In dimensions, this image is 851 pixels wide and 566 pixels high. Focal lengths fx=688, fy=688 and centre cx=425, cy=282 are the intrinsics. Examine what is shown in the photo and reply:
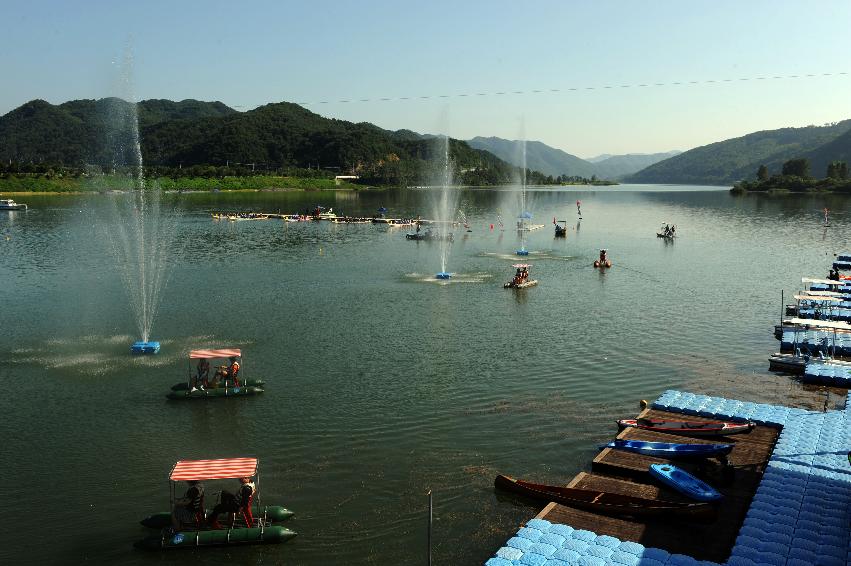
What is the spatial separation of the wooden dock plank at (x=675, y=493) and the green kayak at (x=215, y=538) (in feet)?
28.1

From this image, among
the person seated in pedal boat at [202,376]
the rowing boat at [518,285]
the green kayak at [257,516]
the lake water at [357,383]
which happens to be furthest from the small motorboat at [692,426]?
the rowing boat at [518,285]

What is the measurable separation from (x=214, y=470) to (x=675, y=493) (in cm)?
1552

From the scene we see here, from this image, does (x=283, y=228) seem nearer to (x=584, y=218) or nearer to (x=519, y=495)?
(x=584, y=218)

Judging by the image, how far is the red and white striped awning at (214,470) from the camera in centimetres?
2111

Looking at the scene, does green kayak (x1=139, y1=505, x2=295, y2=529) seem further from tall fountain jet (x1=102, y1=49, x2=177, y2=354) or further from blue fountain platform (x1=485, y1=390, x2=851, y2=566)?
tall fountain jet (x1=102, y1=49, x2=177, y2=354)

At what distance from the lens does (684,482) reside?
24.0m

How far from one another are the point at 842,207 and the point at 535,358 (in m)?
169

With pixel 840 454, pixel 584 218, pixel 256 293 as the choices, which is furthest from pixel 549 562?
pixel 584 218

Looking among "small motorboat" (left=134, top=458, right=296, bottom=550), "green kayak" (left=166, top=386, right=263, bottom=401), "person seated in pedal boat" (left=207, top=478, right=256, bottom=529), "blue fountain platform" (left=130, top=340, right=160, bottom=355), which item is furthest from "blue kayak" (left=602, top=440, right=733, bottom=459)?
"blue fountain platform" (left=130, top=340, right=160, bottom=355)

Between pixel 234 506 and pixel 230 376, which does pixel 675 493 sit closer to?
pixel 234 506

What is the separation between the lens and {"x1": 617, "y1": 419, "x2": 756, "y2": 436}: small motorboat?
2862 cm

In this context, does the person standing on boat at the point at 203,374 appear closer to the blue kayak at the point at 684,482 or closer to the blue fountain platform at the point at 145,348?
the blue fountain platform at the point at 145,348

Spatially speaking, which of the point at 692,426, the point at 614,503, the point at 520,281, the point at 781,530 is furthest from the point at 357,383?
the point at 520,281

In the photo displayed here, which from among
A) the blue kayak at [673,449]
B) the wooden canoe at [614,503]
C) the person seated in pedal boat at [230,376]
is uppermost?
the person seated in pedal boat at [230,376]
